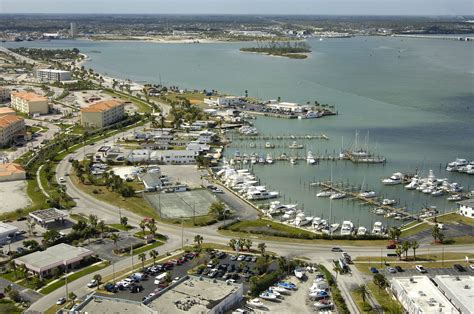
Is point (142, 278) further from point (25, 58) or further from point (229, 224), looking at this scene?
point (25, 58)

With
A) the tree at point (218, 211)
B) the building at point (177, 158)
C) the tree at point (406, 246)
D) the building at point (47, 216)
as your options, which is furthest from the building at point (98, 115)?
the tree at point (406, 246)

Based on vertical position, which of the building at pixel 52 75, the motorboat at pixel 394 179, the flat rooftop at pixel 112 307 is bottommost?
the motorboat at pixel 394 179

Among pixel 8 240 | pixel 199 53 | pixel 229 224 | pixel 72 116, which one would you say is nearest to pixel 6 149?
pixel 72 116

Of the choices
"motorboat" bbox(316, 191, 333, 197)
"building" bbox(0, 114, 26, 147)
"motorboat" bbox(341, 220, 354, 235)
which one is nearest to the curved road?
"motorboat" bbox(341, 220, 354, 235)

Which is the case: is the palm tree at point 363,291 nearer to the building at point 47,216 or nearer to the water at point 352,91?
the water at point 352,91

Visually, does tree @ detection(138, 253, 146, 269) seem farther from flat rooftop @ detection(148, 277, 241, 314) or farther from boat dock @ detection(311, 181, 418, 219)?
boat dock @ detection(311, 181, 418, 219)

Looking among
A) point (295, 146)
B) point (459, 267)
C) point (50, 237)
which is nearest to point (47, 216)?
point (50, 237)
